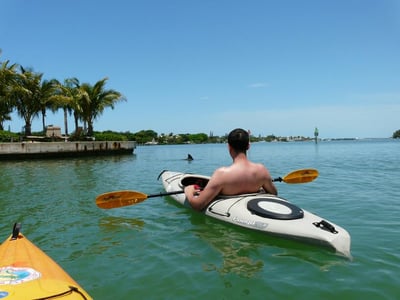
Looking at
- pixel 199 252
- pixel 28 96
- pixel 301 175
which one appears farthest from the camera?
A: pixel 28 96

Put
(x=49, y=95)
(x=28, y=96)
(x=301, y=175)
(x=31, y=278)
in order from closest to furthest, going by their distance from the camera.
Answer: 1. (x=31, y=278)
2. (x=301, y=175)
3. (x=28, y=96)
4. (x=49, y=95)

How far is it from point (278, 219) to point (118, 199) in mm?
3382

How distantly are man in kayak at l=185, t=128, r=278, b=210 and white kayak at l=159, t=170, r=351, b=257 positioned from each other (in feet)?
0.43

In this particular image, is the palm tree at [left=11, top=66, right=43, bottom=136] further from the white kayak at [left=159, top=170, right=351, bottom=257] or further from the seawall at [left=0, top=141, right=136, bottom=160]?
the white kayak at [left=159, top=170, right=351, bottom=257]

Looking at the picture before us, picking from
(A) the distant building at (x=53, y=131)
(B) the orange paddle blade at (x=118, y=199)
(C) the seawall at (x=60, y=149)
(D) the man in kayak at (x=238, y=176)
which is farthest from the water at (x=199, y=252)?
(A) the distant building at (x=53, y=131)

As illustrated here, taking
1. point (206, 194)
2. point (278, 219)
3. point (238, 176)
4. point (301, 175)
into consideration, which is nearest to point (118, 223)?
point (206, 194)

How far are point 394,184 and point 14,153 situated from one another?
72.8 ft

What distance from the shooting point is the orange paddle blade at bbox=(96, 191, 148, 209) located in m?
6.35

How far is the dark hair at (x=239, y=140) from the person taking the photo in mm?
5012

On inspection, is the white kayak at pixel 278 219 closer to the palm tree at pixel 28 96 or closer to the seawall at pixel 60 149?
the seawall at pixel 60 149

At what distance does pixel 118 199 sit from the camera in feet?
21.2

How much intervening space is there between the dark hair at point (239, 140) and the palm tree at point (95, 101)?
2812 cm

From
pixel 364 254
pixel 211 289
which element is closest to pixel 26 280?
pixel 211 289

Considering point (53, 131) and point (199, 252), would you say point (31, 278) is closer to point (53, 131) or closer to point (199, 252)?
point (199, 252)
